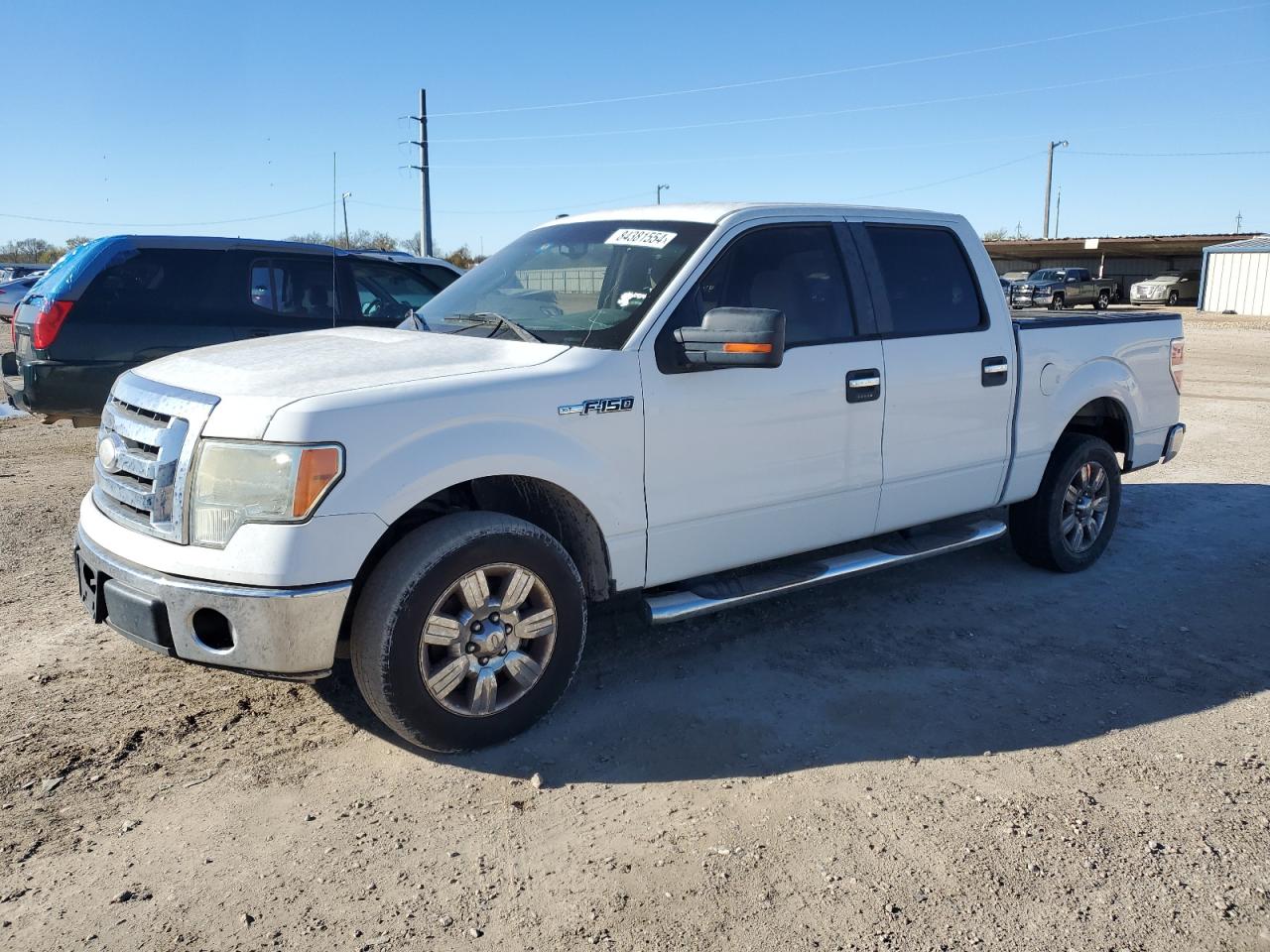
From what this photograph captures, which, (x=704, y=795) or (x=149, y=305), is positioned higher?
(x=149, y=305)

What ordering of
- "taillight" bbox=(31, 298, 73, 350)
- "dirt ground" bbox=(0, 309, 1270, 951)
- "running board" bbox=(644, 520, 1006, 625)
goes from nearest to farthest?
"dirt ground" bbox=(0, 309, 1270, 951) < "running board" bbox=(644, 520, 1006, 625) < "taillight" bbox=(31, 298, 73, 350)

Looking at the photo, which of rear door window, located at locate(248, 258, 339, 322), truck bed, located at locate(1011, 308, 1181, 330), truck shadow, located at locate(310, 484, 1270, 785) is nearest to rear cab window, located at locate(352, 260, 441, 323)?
rear door window, located at locate(248, 258, 339, 322)

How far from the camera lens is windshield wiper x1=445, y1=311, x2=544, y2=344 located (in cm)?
413

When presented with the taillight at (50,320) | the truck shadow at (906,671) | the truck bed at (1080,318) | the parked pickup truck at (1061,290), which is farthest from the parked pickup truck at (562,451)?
the parked pickup truck at (1061,290)

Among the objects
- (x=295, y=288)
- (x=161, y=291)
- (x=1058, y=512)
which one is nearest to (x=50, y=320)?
(x=161, y=291)

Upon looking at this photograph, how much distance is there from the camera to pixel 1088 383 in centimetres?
578

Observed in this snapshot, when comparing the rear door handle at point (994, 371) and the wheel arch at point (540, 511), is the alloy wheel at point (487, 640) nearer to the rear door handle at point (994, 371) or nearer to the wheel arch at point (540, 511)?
the wheel arch at point (540, 511)

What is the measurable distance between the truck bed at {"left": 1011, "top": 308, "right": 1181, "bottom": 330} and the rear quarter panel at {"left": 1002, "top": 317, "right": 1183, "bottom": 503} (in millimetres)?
21

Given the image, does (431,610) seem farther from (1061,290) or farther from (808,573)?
(1061,290)

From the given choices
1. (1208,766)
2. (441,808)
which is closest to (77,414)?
(441,808)

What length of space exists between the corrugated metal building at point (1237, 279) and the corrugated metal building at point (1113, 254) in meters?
4.19

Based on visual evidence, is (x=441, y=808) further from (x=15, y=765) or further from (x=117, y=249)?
(x=117, y=249)

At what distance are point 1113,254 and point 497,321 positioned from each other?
193 ft

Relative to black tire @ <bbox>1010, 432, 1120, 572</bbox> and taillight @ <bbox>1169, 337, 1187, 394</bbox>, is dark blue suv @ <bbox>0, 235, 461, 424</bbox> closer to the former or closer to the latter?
black tire @ <bbox>1010, 432, 1120, 572</bbox>
